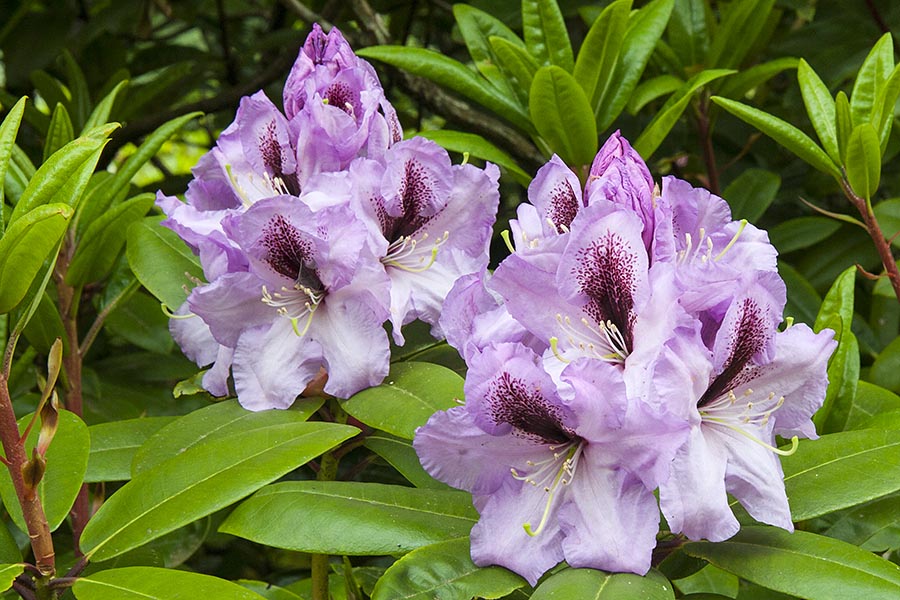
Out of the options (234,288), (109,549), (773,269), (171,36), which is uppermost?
(773,269)

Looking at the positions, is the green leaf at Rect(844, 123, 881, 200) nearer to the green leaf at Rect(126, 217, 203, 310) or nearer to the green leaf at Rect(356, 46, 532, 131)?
the green leaf at Rect(356, 46, 532, 131)

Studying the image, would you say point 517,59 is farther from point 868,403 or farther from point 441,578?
point 441,578

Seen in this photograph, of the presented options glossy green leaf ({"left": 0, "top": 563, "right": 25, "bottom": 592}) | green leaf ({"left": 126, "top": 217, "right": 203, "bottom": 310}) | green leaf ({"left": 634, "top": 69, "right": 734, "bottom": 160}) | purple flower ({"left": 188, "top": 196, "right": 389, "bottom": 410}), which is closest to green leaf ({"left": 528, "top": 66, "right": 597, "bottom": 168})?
green leaf ({"left": 634, "top": 69, "right": 734, "bottom": 160})

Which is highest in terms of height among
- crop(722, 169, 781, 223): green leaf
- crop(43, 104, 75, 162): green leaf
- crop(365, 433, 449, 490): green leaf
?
crop(43, 104, 75, 162): green leaf

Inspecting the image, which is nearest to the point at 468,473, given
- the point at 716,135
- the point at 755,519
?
the point at 755,519

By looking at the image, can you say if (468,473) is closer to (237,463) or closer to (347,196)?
(237,463)

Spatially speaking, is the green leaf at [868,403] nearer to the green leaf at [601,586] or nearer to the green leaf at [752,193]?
the green leaf at [601,586]

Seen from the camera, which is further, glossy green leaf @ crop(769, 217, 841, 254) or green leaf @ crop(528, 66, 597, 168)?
glossy green leaf @ crop(769, 217, 841, 254)
